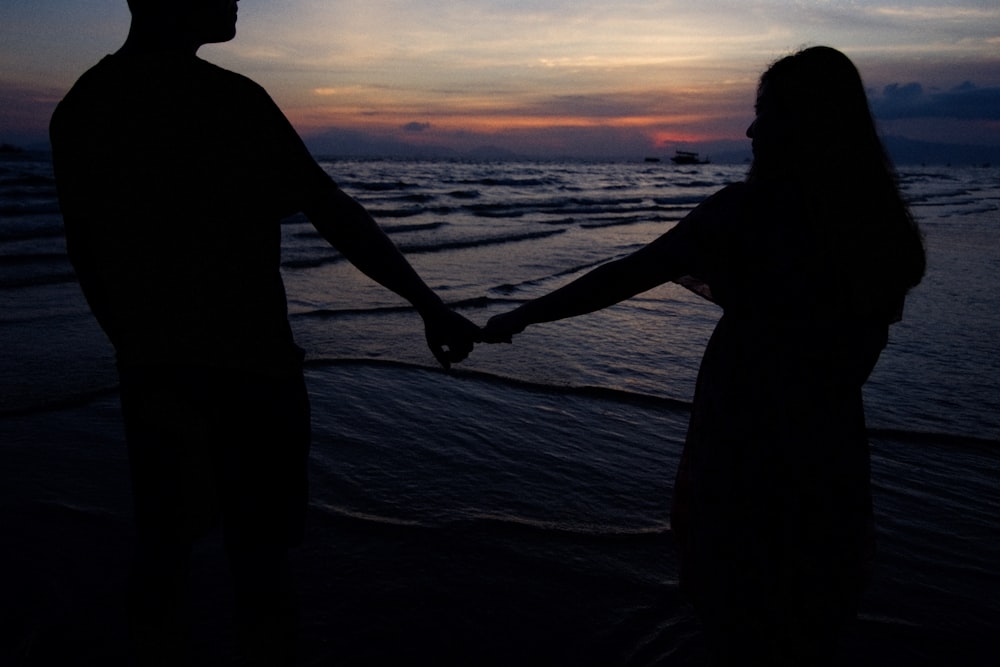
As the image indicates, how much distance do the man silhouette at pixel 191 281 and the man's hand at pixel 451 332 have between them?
73cm

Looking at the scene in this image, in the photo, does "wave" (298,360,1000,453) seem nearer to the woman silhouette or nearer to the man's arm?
the man's arm

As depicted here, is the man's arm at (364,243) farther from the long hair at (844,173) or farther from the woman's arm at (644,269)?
the long hair at (844,173)

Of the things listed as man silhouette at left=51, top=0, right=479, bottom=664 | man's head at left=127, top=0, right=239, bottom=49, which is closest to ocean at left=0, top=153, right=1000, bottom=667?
man silhouette at left=51, top=0, right=479, bottom=664

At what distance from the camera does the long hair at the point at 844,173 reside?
5.65ft

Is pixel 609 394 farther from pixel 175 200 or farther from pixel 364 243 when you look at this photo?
pixel 175 200

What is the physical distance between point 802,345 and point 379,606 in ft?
6.02

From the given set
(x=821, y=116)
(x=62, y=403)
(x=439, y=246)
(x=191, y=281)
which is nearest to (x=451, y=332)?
(x=191, y=281)

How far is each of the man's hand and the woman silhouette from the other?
874mm

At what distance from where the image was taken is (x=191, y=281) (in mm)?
1730

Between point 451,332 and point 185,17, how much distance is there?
1.38 metres

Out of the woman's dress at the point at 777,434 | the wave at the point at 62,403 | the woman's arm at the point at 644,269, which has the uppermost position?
the woman's arm at the point at 644,269

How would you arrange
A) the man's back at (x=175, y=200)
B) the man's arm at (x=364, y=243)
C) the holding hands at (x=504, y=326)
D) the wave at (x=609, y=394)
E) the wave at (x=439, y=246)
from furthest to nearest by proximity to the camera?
the wave at (x=439, y=246), the wave at (x=609, y=394), the holding hands at (x=504, y=326), the man's arm at (x=364, y=243), the man's back at (x=175, y=200)

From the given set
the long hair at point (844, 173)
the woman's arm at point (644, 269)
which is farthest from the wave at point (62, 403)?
the long hair at point (844, 173)

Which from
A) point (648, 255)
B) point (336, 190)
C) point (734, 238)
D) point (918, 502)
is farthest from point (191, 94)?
point (918, 502)
